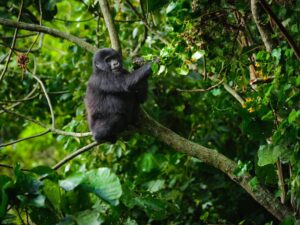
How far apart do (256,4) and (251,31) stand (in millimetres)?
1058

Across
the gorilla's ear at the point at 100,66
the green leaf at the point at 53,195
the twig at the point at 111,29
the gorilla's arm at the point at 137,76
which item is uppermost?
the twig at the point at 111,29

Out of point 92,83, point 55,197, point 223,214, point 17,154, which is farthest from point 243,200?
point 17,154

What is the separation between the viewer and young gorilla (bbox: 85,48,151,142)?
16.6 ft

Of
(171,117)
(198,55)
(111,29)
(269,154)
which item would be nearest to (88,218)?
(269,154)

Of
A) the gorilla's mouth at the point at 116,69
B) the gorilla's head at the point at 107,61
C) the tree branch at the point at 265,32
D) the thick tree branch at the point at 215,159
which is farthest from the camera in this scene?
the gorilla's mouth at the point at 116,69

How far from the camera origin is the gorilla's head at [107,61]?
5.00 metres

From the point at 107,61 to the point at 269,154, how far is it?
257 centimetres

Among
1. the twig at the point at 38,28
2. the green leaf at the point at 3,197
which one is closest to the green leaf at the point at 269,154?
the green leaf at the point at 3,197

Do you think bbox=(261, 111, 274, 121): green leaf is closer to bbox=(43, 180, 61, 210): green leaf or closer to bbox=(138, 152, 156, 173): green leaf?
bbox=(43, 180, 61, 210): green leaf

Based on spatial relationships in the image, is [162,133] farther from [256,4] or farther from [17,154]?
[17,154]

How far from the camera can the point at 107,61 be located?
520 cm

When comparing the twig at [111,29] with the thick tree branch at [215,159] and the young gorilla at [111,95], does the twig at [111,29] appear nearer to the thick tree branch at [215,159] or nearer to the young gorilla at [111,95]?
the young gorilla at [111,95]

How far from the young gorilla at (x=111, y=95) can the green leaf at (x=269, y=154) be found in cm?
199

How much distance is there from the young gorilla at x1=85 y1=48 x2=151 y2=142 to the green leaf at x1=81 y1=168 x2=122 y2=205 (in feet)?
7.62
